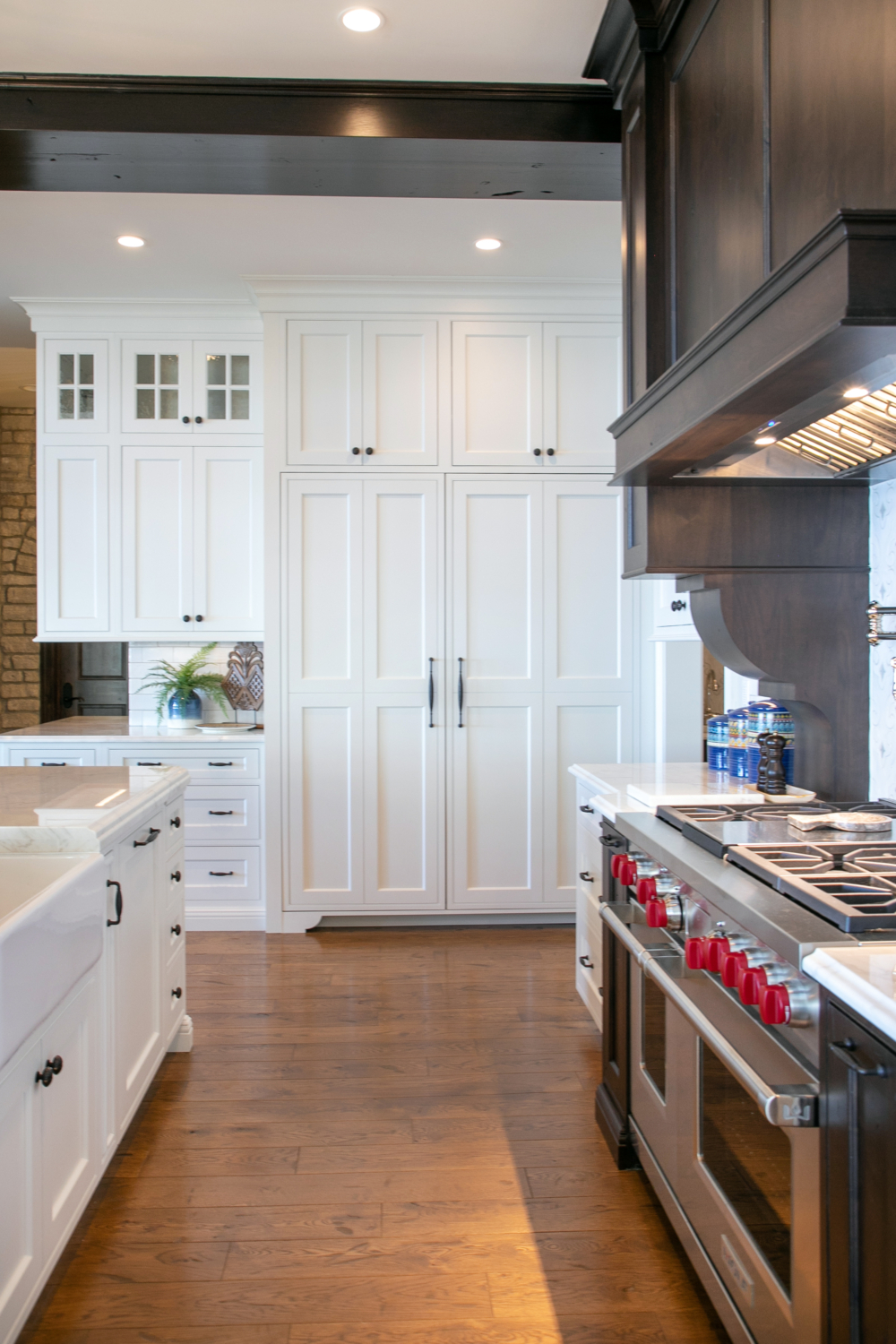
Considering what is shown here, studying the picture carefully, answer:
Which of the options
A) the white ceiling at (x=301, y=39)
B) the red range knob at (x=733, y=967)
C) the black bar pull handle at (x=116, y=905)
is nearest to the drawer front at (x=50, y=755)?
the black bar pull handle at (x=116, y=905)

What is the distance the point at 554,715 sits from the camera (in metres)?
4.08

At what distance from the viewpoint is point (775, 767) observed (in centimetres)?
226

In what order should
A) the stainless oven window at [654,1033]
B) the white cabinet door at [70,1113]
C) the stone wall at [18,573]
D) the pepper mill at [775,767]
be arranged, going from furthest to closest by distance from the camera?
the stone wall at [18,573] < the pepper mill at [775,767] < the stainless oven window at [654,1033] < the white cabinet door at [70,1113]

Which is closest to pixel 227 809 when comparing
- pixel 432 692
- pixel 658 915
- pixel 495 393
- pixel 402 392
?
pixel 432 692

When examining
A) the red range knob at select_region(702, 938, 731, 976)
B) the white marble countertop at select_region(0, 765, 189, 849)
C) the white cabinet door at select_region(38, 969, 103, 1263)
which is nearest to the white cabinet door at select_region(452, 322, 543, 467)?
the white marble countertop at select_region(0, 765, 189, 849)

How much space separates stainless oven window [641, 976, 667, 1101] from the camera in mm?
1846

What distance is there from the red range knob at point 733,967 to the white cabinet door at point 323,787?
2.73 m

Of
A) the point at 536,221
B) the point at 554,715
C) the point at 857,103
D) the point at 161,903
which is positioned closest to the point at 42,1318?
the point at 161,903

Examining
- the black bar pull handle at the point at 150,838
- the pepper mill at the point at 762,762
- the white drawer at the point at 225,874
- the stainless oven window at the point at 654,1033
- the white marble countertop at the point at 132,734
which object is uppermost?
the pepper mill at the point at 762,762

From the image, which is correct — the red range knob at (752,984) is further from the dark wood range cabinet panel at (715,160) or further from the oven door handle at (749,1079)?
the dark wood range cabinet panel at (715,160)

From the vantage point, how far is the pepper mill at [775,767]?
7.39 ft

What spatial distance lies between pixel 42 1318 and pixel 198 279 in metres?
3.59

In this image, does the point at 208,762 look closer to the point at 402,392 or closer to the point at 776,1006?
the point at 402,392

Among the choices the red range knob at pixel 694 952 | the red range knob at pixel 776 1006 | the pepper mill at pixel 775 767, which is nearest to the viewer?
the red range knob at pixel 776 1006
